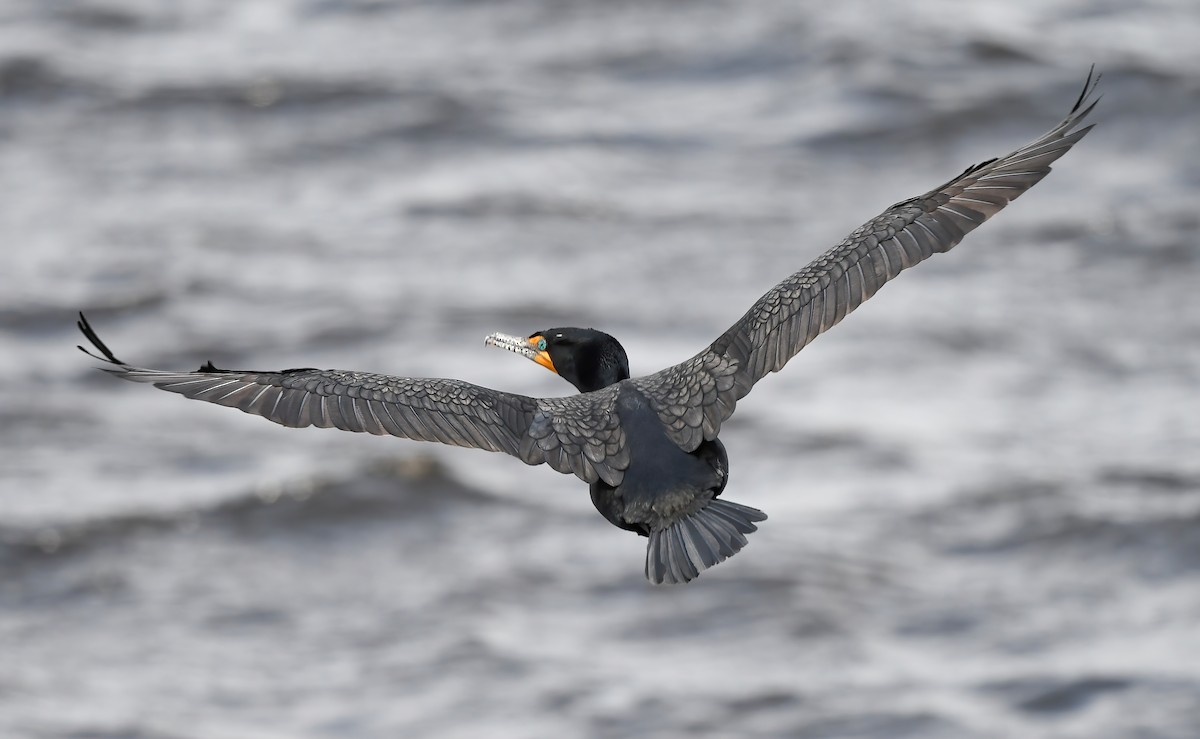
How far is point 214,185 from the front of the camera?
2544 centimetres

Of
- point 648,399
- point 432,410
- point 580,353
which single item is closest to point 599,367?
point 580,353

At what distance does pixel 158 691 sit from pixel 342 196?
8670 mm

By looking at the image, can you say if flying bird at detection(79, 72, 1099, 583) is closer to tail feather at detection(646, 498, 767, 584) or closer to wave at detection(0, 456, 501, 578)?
tail feather at detection(646, 498, 767, 584)

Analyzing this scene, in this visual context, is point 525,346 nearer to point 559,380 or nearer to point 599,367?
point 599,367

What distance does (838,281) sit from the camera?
7789mm

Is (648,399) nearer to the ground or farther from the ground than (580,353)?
nearer to the ground

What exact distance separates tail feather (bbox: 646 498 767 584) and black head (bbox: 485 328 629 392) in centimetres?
84

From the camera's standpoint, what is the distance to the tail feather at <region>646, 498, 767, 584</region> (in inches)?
270

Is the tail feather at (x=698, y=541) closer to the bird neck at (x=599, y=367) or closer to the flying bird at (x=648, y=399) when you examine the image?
the flying bird at (x=648, y=399)

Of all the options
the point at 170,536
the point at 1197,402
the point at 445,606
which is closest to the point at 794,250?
the point at 1197,402

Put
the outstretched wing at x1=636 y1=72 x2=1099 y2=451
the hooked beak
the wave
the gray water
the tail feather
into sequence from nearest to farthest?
the tail feather → the outstretched wing at x1=636 y1=72 x2=1099 y2=451 → the hooked beak → the gray water → the wave

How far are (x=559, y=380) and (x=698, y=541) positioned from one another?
14.7 metres

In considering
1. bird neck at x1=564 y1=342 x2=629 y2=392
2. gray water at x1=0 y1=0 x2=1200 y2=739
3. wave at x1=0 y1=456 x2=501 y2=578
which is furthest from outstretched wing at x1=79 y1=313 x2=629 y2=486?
wave at x1=0 y1=456 x2=501 y2=578

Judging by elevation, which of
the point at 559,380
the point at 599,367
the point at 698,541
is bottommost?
the point at 698,541
